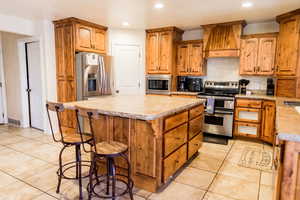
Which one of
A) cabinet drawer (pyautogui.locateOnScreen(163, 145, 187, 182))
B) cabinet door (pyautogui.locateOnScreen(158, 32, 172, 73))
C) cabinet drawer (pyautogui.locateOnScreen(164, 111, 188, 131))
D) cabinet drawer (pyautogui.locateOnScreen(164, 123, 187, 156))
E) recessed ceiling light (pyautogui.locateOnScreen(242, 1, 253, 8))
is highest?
recessed ceiling light (pyautogui.locateOnScreen(242, 1, 253, 8))

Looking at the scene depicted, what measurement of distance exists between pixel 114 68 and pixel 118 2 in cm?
200

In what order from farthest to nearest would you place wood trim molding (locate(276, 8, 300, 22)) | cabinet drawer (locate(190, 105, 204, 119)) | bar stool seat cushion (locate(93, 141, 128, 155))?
wood trim molding (locate(276, 8, 300, 22)) < cabinet drawer (locate(190, 105, 204, 119)) < bar stool seat cushion (locate(93, 141, 128, 155))

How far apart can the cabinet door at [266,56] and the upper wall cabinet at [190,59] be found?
4.02ft

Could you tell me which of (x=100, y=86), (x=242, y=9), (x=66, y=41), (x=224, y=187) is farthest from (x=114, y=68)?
(x=224, y=187)

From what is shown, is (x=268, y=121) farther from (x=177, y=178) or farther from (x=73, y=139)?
(x=73, y=139)

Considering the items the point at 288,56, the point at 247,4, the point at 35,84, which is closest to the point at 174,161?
the point at 247,4

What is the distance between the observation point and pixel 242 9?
3.55m

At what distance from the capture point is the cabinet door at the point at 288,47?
3.54 meters

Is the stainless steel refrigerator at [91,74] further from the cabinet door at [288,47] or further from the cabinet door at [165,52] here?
the cabinet door at [288,47]

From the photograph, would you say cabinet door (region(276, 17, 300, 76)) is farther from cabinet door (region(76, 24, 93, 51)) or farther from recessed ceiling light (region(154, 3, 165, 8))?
cabinet door (region(76, 24, 93, 51))

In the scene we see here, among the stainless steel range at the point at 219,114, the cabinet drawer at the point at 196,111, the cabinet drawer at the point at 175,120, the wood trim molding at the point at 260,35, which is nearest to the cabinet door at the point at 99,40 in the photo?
the stainless steel range at the point at 219,114

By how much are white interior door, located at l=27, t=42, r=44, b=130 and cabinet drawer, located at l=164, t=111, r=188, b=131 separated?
11.6 ft

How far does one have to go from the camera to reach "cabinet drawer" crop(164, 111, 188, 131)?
227cm

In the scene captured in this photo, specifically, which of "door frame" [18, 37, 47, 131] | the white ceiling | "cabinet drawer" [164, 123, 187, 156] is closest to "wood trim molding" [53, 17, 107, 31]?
the white ceiling
